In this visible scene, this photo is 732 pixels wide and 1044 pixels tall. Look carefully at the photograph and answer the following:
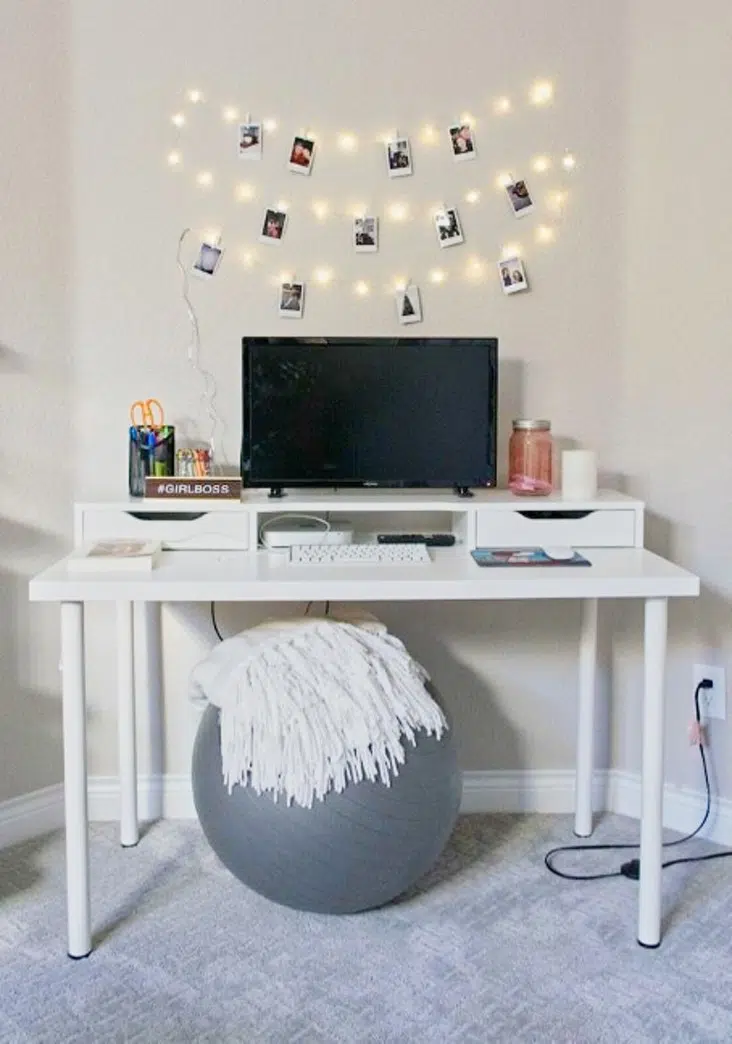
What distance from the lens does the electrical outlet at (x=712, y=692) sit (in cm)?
236

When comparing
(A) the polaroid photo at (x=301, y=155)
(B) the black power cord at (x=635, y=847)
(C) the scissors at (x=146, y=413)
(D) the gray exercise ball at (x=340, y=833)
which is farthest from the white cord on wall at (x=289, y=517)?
(B) the black power cord at (x=635, y=847)

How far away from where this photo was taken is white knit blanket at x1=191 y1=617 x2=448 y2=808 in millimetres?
1815

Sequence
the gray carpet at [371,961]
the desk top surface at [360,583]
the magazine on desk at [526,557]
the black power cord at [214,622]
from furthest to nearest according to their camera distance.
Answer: the black power cord at [214,622] < the magazine on desk at [526,557] < the desk top surface at [360,583] < the gray carpet at [371,961]

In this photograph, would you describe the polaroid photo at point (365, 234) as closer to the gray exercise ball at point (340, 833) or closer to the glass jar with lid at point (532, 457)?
the glass jar with lid at point (532, 457)

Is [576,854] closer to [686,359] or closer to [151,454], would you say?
[686,359]

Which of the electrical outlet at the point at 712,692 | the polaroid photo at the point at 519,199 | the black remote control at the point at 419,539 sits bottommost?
the electrical outlet at the point at 712,692

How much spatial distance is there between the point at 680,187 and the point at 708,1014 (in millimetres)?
1730

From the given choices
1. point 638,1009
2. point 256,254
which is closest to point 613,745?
point 638,1009

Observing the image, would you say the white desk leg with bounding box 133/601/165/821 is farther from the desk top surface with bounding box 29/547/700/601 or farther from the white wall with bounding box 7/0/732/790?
the desk top surface with bounding box 29/547/700/601

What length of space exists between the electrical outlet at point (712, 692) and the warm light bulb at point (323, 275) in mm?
1283

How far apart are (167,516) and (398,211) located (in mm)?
920

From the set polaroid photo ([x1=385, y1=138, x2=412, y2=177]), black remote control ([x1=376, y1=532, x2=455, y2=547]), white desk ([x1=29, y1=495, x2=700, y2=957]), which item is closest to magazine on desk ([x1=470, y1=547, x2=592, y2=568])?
white desk ([x1=29, y1=495, x2=700, y2=957])

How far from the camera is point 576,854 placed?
2293mm

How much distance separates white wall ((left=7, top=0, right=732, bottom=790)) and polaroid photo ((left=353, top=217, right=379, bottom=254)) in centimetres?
3
